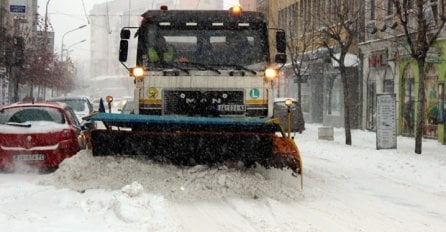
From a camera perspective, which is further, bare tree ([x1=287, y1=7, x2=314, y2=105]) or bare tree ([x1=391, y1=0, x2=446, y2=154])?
bare tree ([x1=287, y1=7, x2=314, y2=105])

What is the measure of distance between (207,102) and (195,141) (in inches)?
33.9

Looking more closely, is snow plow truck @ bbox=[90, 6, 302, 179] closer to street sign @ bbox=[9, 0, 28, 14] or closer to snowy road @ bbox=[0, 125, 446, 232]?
snowy road @ bbox=[0, 125, 446, 232]

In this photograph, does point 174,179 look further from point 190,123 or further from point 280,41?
point 280,41

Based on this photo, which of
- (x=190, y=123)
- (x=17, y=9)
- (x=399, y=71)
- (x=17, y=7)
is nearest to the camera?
(x=190, y=123)

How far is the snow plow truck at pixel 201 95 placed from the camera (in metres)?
9.36

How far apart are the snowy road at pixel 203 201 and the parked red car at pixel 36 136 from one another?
36 cm

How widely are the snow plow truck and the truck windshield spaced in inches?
0.7

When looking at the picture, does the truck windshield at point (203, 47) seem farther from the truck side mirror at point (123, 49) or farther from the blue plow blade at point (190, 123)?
the blue plow blade at point (190, 123)

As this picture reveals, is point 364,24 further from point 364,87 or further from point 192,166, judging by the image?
point 192,166

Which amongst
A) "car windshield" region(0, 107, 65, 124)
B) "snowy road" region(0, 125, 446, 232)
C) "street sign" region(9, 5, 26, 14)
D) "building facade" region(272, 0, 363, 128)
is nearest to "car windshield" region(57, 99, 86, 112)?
"street sign" region(9, 5, 26, 14)

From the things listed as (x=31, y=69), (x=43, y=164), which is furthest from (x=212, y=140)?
(x=31, y=69)

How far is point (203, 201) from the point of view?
8633mm

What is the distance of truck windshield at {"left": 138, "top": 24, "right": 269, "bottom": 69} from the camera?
1029 centimetres

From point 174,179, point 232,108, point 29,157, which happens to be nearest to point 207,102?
point 232,108
